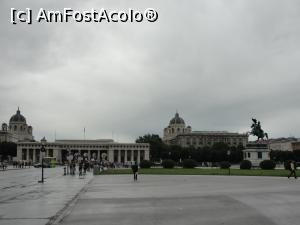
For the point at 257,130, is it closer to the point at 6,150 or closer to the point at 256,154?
the point at 256,154

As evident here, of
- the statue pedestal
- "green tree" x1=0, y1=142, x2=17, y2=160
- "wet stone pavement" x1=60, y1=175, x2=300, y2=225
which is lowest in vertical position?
"wet stone pavement" x1=60, y1=175, x2=300, y2=225

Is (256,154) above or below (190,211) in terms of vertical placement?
above

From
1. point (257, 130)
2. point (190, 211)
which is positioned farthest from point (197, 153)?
point (190, 211)

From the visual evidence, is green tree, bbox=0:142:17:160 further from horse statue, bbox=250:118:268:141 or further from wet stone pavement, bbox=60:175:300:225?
wet stone pavement, bbox=60:175:300:225

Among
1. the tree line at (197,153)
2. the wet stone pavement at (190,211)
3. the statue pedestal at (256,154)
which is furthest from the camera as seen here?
the tree line at (197,153)

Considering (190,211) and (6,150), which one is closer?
(190,211)

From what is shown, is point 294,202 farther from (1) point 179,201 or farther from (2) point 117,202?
(2) point 117,202

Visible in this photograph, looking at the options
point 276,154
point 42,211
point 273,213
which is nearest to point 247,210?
point 273,213

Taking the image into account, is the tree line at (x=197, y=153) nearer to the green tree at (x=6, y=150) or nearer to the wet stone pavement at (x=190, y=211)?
the green tree at (x=6, y=150)

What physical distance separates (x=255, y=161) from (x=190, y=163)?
39.8ft

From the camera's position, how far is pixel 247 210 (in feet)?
50.3

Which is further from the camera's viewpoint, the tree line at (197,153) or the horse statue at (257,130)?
the tree line at (197,153)

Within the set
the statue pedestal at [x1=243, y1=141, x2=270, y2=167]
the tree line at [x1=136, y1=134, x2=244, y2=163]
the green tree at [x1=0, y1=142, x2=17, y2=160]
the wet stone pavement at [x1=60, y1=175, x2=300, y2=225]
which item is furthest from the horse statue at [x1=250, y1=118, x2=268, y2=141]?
the green tree at [x1=0, y1=142, x2=17, y2=160]

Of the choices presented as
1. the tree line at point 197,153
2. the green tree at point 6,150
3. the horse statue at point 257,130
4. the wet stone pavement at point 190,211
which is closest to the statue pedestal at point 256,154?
the horse statue at point 257,130
